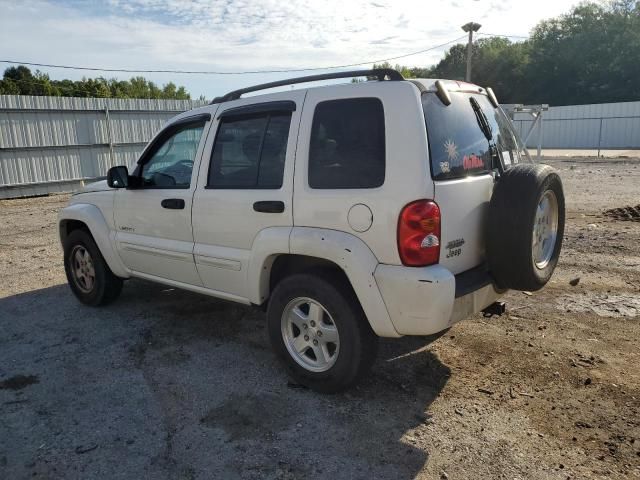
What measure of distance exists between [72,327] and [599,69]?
5467 cm

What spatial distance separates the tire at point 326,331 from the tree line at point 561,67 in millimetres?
42796

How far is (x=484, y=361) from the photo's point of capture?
3.96 meters

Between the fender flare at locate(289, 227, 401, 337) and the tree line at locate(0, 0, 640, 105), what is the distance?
141 feet

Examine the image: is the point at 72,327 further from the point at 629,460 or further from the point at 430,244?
the point at 629,460

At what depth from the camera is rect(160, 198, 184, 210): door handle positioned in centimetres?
429

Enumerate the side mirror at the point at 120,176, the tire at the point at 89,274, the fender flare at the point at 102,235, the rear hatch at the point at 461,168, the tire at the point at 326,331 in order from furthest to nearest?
the tire at the point at 89,274 → the fender flare at the point at 102,235 → the side mirror at the point at 120,176 → the tire at the point at 326,331 → the rear hatch at the point at 461,168

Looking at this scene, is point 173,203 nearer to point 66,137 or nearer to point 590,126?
point 66,137

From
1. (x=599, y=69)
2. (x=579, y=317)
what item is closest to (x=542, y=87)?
(x=599, y=69)

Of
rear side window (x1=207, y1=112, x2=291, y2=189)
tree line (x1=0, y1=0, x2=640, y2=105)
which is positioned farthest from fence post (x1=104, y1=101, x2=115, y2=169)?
tree line (x1=0, y1=0, x2=640, y2=105)

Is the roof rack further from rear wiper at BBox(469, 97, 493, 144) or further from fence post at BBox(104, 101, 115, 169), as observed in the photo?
fence post at BBox(104, 101, 115, 169)

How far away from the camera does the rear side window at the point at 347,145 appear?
10.4 feet

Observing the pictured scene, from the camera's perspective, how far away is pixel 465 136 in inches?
132

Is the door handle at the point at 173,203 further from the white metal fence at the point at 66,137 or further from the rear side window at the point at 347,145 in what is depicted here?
the white metal fence at the point at 66,137

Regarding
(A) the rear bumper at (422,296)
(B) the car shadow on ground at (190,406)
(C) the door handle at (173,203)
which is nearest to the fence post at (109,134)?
(B) the car shadow on ground at (190,406)
